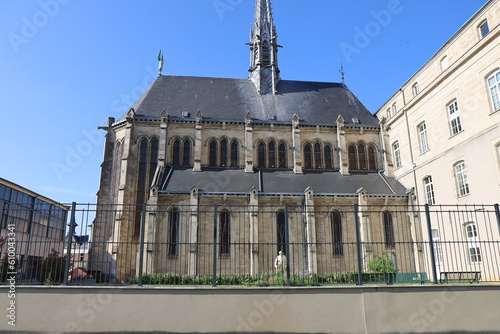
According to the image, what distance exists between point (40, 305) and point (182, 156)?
2018 centimetres

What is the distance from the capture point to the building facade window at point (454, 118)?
20.6m

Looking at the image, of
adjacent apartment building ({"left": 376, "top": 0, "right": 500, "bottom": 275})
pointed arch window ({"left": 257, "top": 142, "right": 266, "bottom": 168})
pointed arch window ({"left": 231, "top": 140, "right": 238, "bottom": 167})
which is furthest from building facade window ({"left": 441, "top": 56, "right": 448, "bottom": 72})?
pointed arch window ({"left": 231, "top": 140, "right": 238, "bottom": 167})

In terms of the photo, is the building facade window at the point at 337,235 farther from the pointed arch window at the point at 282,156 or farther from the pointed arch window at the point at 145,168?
the pointed arch window at the point at 145,168

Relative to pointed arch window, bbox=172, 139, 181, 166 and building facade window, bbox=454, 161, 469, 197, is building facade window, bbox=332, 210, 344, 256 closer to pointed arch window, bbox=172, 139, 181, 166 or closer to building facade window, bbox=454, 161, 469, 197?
building facade window, bbox=454, 161, 469, 197

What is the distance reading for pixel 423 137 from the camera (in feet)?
79.7

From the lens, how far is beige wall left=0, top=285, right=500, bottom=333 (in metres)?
8.59

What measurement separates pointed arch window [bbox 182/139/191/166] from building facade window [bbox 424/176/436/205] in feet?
56.7

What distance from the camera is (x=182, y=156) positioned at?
28.4 m

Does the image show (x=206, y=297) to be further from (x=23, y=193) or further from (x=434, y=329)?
(x=23, y=193)

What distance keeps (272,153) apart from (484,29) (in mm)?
16075

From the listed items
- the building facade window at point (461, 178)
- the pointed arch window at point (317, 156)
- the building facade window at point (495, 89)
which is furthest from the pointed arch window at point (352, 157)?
the building facade window at point (495, 89)

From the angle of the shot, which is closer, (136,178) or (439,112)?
(439,112)

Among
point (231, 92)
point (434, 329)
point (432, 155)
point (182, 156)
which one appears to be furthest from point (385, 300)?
point (231, 92)

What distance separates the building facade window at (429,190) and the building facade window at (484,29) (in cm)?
882
